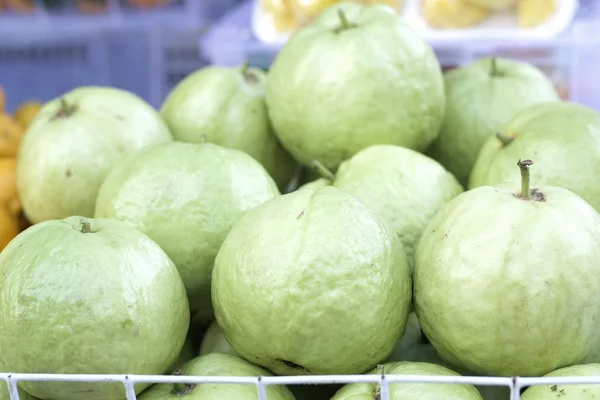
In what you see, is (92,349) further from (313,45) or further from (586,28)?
(586,28)

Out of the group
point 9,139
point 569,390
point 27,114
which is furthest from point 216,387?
point 27,114

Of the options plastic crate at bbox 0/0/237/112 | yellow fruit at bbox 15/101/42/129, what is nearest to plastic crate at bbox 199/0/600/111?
yellow fruit at bbox 15/101/42/129

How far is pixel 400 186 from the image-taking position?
1186 millimetres

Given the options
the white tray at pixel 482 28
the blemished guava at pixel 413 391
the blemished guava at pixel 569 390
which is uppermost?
the white tray at pixel 482 28

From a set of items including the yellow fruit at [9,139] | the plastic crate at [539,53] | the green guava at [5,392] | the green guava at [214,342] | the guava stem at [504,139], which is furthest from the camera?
the plastic crate at [539,53]

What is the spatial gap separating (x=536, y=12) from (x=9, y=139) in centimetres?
180

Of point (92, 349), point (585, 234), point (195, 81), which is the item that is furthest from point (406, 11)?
point (92, 349)

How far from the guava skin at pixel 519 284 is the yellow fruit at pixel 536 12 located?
1767mm

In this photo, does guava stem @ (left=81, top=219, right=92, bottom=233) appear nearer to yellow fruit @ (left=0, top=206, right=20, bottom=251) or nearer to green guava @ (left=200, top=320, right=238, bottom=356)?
green guava @ (left=200, top=320, right=238, bottom=356)

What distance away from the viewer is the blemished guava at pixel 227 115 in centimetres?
150

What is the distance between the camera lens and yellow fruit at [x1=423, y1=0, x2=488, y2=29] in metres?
2.60

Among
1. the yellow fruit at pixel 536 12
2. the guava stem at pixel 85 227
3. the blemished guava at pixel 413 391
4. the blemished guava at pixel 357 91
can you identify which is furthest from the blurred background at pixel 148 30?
the blemished guava at pixel 413 391

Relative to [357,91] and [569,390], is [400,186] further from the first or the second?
[569,390]

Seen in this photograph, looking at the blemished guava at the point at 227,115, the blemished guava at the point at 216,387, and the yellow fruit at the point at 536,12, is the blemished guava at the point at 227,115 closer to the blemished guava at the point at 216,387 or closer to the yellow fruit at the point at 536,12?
the blemished guava at the point at 216,387
